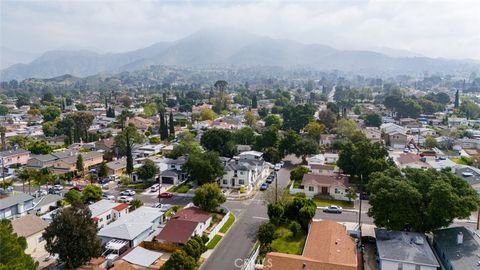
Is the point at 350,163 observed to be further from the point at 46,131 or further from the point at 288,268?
the point at 46,131

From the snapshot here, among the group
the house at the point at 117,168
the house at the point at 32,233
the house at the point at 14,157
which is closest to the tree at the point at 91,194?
the house at the point at 32,233

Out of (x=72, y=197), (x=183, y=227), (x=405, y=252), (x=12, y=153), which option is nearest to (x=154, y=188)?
(x=72, y=197)

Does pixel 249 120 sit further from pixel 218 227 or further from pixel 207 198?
pixel 218 227

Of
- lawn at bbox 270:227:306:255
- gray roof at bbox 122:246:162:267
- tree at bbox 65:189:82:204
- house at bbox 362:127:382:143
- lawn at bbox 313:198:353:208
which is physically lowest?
lawn at bbox 313:198:353:208

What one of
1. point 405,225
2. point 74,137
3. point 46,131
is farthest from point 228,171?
point 46,131

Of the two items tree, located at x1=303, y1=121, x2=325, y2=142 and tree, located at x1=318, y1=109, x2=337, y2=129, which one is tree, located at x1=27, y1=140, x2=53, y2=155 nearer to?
tree, located at x1=303, y1=121, x2=325, y2=142

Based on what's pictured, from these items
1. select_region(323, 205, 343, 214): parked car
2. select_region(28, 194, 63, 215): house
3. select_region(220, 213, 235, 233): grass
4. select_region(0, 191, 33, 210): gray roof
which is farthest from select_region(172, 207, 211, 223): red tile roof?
select_region(0, 191, 33, 210): gray roof
